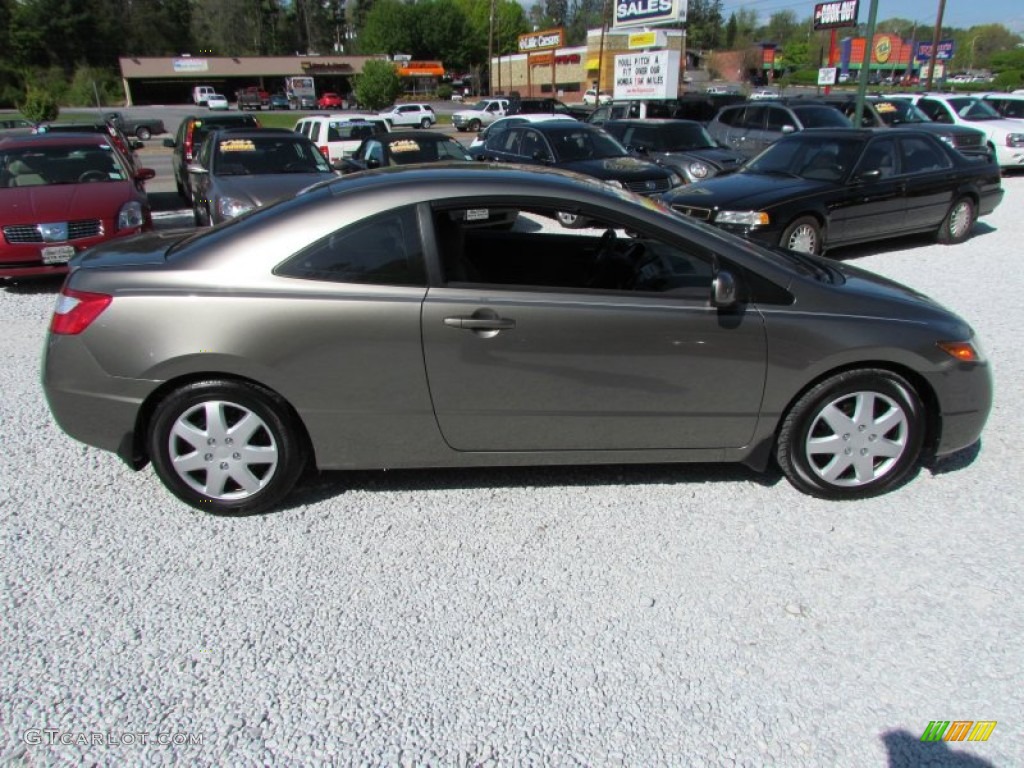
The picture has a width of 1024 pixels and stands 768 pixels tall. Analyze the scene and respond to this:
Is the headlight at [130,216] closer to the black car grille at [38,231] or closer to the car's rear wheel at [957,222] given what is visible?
the black car grille at [38,231]

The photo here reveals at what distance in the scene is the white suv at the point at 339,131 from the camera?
16.0m

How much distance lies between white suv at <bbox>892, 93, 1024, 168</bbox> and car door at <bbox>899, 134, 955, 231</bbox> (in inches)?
315

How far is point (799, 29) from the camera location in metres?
138

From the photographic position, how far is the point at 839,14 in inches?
1090

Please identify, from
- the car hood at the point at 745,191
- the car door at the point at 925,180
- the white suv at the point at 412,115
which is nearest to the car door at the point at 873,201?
the car door at the point at 925,180

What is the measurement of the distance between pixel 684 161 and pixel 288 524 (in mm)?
11334

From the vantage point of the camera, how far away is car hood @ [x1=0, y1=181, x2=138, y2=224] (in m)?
7.20

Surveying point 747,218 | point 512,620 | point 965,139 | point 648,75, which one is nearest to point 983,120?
point 965,139

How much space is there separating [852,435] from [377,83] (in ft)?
152

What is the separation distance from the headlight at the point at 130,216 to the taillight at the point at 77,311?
4.99 meters

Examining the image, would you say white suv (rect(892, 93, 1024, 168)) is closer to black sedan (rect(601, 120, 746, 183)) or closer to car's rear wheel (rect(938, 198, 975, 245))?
black sedan (rect(601, 120, 746, 183))

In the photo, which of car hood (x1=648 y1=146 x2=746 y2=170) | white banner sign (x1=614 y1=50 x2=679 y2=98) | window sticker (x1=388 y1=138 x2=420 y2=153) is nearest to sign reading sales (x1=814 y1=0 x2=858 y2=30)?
white banner sign (x1=614 y1=50 x2=679 y2=98)

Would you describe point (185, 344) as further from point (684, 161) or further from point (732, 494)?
point (684, 161)

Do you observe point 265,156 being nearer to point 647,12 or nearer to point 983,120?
point 983,120
